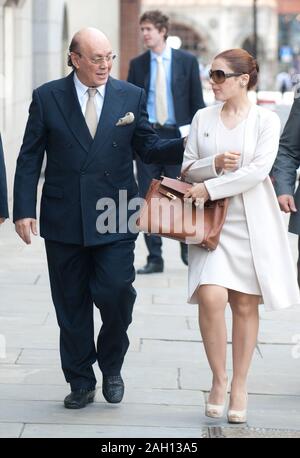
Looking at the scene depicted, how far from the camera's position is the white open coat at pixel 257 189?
578 cm

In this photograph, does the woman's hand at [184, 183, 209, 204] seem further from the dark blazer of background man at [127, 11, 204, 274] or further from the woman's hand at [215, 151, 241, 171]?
the dark blazer of background man at [127, 11, 204, 274]

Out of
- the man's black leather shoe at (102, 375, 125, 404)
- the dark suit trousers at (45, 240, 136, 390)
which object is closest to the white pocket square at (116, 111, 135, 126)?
the dark suit trousers at (45, 240, 136, 390)

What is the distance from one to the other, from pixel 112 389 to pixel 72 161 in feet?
3.77

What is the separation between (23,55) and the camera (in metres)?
16.2

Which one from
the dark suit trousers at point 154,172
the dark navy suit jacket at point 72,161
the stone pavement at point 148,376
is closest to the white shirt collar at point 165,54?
the dark suit trousers at point 154,172

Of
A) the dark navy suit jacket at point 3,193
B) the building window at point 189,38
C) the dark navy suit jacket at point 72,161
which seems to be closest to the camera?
the dark navy suit jacket at point 72,161

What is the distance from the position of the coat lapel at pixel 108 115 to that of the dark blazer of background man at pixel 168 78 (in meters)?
4.01

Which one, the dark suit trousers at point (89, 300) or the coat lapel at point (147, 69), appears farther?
the coat lapel at point (147, 69)

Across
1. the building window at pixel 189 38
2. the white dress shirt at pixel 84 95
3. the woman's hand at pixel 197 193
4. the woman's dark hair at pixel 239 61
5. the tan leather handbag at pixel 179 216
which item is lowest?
the building window at pixel 189 38

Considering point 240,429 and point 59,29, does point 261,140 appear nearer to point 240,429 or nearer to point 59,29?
point 240,429

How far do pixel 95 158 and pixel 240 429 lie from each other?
145 centimetres

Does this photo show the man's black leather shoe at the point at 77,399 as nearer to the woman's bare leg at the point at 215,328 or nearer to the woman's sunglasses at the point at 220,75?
the woman's bare leg at the point at 215,328

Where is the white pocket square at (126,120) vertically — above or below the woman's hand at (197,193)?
above

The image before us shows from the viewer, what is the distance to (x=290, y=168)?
6.53 meters
